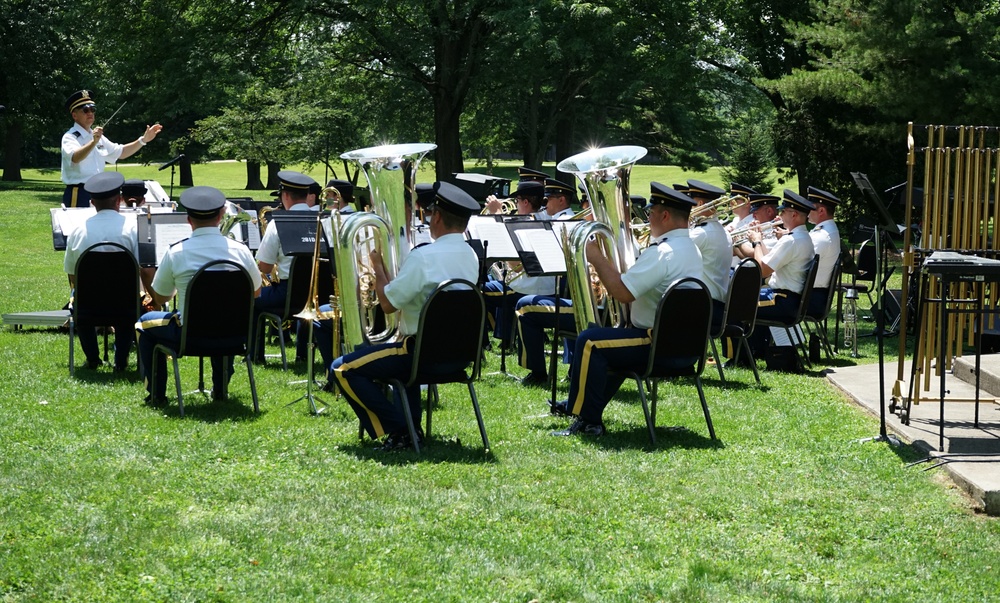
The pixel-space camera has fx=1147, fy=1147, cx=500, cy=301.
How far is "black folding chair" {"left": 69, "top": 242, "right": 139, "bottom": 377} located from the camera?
9.10m

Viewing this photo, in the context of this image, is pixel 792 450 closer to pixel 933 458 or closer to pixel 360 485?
pixel 933 458

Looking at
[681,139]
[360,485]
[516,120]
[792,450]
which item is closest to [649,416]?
[792,450]

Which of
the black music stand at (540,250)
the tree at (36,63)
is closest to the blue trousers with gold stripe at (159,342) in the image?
the black music stand at (540,250)

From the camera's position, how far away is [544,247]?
9297 millimetres

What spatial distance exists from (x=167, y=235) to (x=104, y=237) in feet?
1.75

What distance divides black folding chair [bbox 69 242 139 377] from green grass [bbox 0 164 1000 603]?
2.66 ft

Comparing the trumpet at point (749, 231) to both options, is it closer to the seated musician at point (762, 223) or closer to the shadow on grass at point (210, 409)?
the seated musician at point (762, 223)

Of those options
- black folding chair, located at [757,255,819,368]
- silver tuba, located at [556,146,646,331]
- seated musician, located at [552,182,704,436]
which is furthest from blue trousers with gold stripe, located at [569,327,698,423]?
black folding chair, located at [757,255,819,368]

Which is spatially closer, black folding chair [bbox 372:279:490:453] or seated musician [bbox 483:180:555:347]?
black folding chair [bbox 372:279:490:453]

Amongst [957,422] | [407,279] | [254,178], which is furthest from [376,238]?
[254,178]

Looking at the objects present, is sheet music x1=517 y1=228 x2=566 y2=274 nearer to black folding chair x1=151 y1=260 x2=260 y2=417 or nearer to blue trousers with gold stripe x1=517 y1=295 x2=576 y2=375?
blue trousers with gold stripe x1=517 y1=295 x2=576 y2=375

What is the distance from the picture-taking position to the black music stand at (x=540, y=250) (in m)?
9.02

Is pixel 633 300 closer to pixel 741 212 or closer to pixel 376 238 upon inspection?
pixel 376 238

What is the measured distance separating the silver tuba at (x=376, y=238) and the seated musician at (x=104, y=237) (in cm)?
302
